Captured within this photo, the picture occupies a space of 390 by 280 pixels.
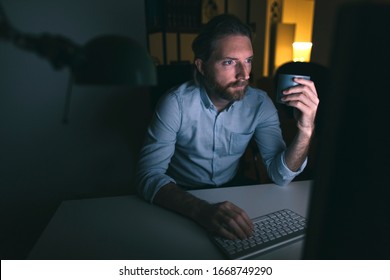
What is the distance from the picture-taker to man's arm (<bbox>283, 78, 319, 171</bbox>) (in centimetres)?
87

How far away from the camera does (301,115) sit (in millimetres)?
925

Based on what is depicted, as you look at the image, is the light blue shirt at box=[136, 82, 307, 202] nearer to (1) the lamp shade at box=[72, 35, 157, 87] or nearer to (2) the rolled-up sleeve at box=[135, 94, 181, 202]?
Result: (2) the rolled-up sleeve at box=[135, 94, 181, 202]

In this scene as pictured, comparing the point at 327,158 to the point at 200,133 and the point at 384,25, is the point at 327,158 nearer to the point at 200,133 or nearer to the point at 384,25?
the point at 384,25

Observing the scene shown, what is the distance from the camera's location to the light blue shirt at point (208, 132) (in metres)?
1.02

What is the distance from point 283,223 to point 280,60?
0.51m

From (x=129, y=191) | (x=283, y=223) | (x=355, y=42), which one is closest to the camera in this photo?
(x=355, y=42)

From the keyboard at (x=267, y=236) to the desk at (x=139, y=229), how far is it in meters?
0.02

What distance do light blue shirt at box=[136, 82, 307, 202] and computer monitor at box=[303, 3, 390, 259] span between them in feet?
2.22

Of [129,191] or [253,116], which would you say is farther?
Result: [129,191]

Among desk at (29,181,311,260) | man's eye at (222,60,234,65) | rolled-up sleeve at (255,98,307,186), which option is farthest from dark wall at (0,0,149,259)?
rolled-up sleeve at (255,98,307,186)

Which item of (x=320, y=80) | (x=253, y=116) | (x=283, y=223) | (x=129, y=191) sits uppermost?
(x=320, y=80)

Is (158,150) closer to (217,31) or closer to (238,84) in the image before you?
(238,84)
